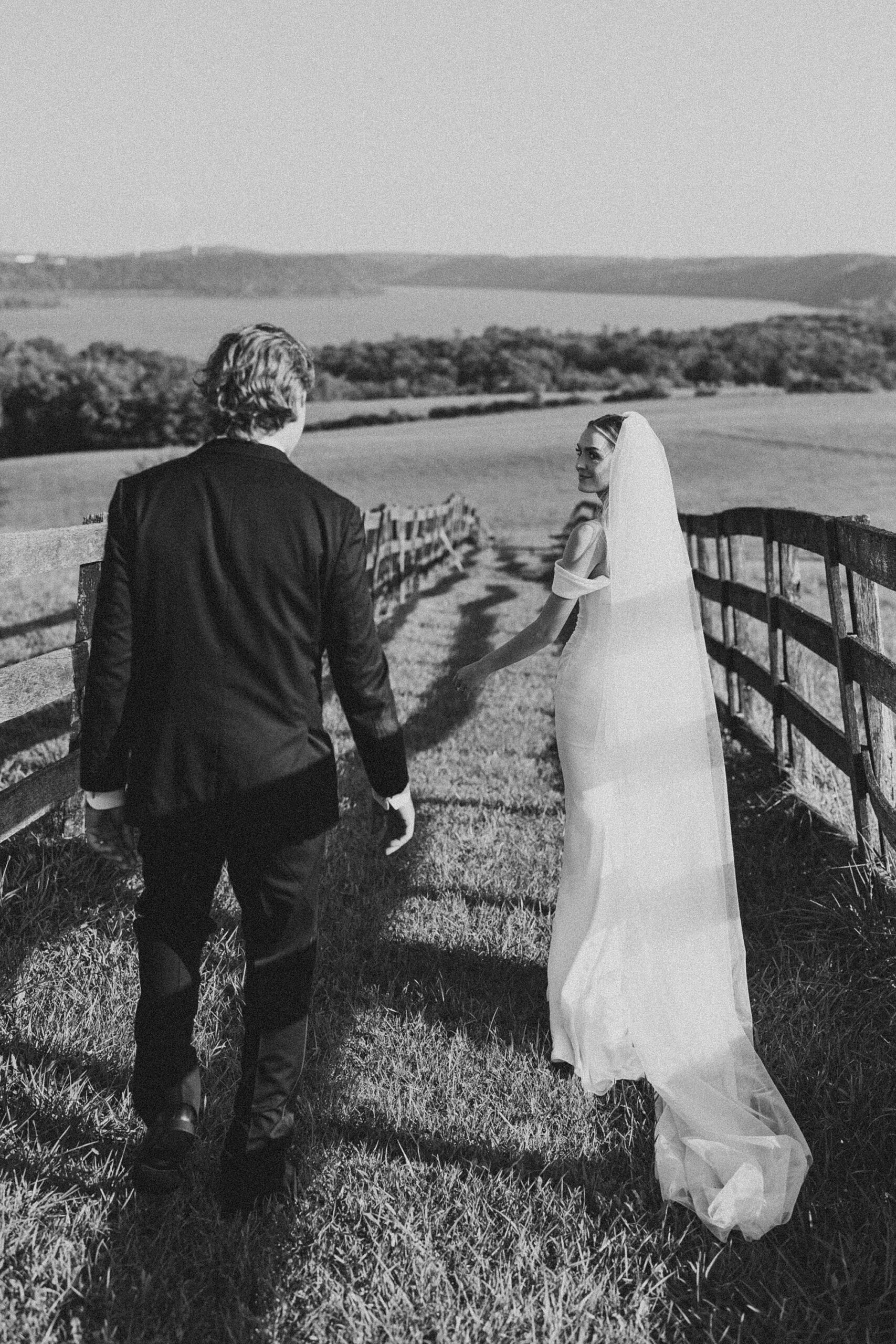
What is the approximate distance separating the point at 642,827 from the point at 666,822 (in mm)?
74

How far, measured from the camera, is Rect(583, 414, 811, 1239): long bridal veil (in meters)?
3.19

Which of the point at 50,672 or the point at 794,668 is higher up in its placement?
the point at 50,672

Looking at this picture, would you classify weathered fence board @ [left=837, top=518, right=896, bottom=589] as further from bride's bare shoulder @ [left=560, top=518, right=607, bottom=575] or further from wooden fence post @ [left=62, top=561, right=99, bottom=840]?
wooden fence post @ [left=62, top=561, right=99, bottom=840]

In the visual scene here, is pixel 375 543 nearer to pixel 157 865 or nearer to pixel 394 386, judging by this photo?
pixel 157 865

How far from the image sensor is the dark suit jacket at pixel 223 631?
96.7 inches

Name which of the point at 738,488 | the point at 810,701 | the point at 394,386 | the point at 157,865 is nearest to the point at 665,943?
the point at 157,865

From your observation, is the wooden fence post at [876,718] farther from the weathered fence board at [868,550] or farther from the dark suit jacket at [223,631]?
the dark suit jacket at [223,631]

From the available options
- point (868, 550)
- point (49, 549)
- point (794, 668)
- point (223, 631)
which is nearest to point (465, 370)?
point (794, 668)

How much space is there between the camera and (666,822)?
11.3ft

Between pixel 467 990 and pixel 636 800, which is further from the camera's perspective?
pixel 467 990

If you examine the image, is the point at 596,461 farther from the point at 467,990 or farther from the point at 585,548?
the point at 467,990

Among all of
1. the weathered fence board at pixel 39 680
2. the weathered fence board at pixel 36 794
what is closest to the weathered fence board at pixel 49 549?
the weathered fence board at pixel 39 680

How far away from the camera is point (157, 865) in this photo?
2.62 meters

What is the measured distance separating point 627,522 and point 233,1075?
6.42 feet
